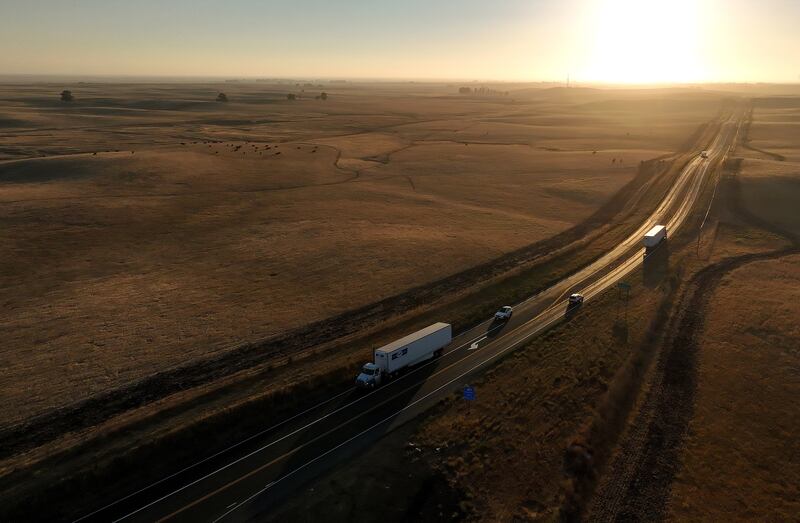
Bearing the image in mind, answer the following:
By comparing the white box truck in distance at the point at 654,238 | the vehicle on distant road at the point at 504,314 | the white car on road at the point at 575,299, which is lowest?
the vehicle on distant road at the point at 504,314

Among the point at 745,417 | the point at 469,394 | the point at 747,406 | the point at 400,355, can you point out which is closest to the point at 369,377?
the point at 400,355

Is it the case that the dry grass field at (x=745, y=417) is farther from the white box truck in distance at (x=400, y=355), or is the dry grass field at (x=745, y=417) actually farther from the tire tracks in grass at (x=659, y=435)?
the white box truck in distance at (x=400, y=355)

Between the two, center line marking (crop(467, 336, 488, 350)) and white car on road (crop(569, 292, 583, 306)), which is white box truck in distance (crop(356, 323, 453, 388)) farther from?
white car on road (crop(569, 292, 583, 306))

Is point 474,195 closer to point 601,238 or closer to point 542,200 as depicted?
point 542,200

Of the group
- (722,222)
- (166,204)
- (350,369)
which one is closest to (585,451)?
(350,369)

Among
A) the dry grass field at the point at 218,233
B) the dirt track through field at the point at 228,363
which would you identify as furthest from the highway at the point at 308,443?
the dry grass field at the point at 218,233

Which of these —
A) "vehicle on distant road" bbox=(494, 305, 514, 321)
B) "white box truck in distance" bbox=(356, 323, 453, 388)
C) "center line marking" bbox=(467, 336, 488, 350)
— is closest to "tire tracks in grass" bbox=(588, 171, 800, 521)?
"vehicle on distant road" bbox=(494, 305, 514, 321)
